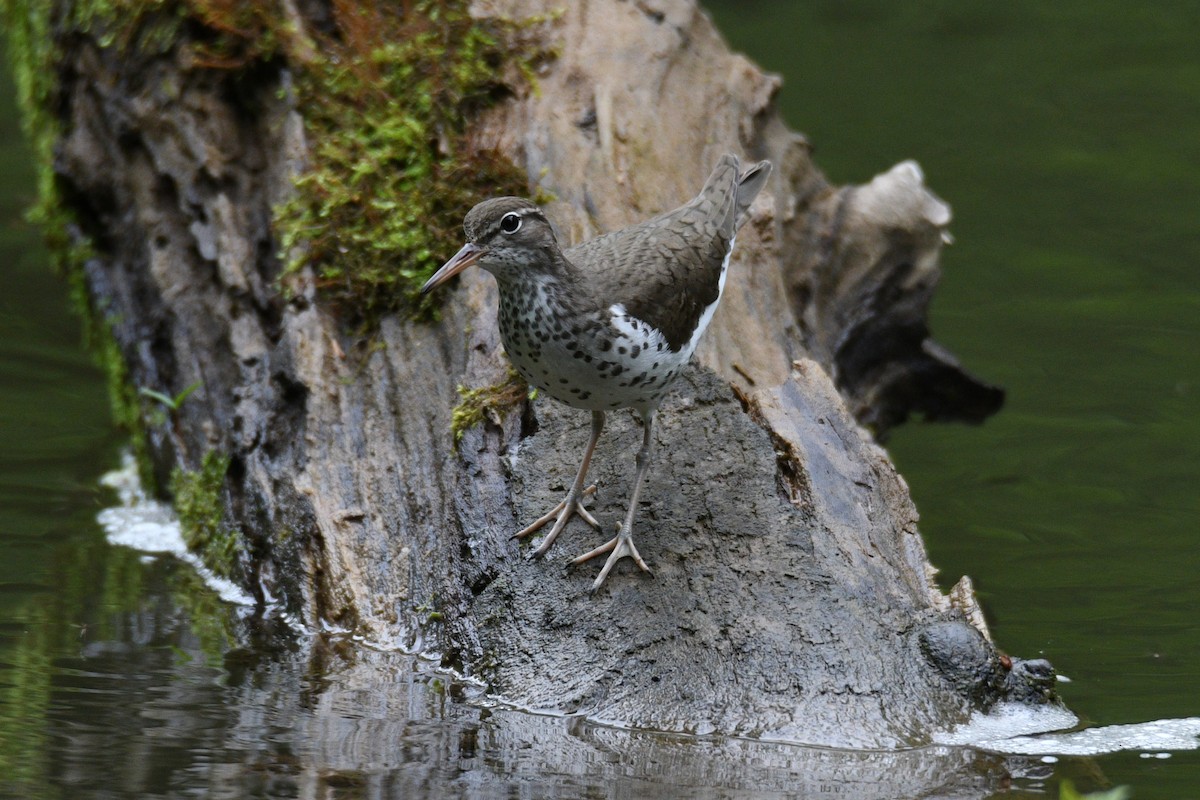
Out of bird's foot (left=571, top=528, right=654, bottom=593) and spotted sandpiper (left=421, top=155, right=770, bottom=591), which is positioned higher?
spotted sandpiper (left=421, top=155, right=770, bottom=591)

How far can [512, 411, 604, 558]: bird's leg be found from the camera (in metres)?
6.25

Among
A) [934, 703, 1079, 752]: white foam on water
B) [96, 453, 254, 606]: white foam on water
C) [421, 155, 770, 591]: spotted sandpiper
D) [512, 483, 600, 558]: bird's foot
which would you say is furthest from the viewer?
[96, 453, 254, 606]: white foam on water

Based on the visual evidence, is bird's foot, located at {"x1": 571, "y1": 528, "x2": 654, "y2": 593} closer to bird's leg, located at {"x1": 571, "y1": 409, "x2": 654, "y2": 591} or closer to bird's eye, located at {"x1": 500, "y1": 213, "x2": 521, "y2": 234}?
bird's leg, located at {"x1": 571, "y1": 409, "x2": 654, "y2": 591}

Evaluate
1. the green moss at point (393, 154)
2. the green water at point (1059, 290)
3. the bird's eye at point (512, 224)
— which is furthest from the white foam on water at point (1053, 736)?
the green moss at point (393, 154)

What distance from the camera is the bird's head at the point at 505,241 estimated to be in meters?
5.92

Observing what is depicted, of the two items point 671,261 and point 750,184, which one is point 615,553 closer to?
point 671,261

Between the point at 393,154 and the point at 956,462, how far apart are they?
445 cm

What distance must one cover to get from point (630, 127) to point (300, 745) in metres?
4.03

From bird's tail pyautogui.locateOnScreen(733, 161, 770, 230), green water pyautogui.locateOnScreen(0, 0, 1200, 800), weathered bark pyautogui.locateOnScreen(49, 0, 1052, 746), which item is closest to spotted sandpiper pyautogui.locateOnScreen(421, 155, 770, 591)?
weathered bark pyautogui.locateOnScreen(49, 0, 1052, 746)

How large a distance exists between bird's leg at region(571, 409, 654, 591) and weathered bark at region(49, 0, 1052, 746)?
0.07 m

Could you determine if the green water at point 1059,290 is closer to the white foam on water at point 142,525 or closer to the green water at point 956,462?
the green water at point 956,462

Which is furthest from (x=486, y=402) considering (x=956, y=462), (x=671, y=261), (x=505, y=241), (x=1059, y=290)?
(x=1059, y=290)

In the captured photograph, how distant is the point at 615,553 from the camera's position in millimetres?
6055

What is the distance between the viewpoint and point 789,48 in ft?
51.5
